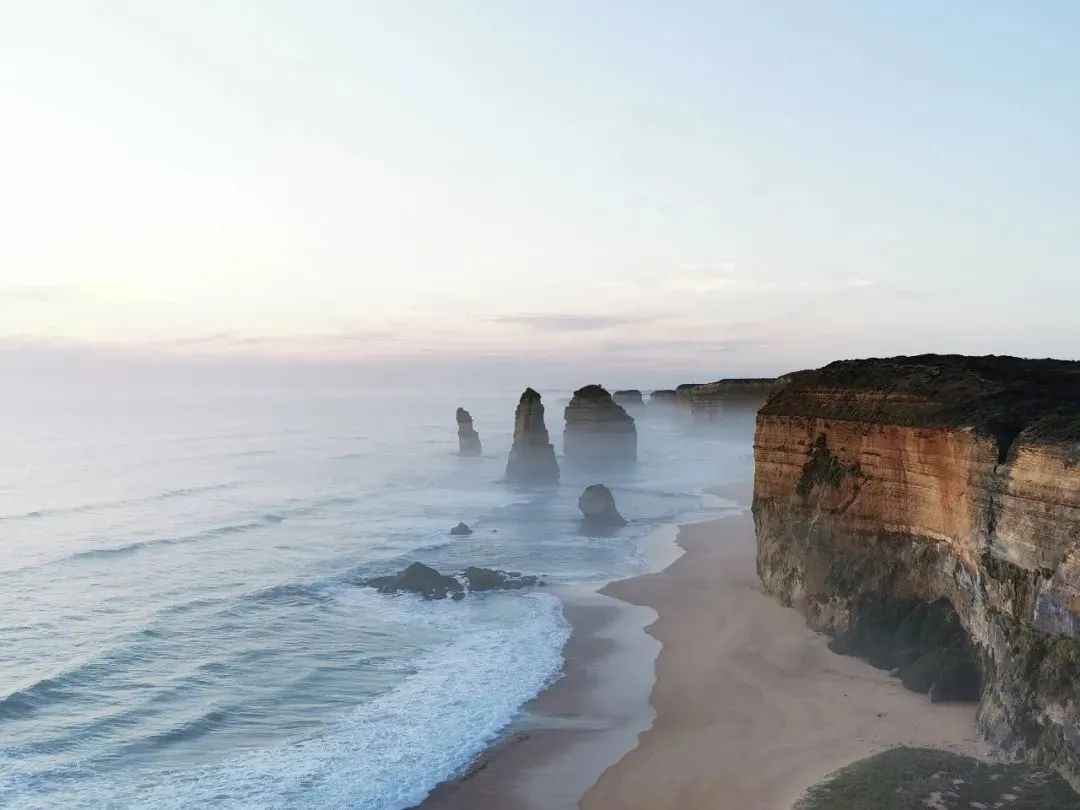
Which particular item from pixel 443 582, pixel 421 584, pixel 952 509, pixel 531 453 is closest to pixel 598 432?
pixel 531 453

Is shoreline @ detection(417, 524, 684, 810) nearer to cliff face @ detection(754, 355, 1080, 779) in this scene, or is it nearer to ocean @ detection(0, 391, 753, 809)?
ocean @ detection(0, 391, 753, 809)

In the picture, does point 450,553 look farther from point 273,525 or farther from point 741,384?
point 741,384

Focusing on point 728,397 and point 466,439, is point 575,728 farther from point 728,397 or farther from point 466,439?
point 728,397

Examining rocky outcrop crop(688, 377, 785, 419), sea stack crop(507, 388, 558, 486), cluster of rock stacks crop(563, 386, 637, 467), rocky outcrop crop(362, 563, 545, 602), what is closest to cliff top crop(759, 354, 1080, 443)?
rocky outcrop crop(362, 563, 545, 602)

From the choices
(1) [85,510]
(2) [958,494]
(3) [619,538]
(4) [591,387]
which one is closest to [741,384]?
(4) [591,387]

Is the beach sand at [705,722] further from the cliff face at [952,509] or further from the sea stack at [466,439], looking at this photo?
the sea stack at [466,439]

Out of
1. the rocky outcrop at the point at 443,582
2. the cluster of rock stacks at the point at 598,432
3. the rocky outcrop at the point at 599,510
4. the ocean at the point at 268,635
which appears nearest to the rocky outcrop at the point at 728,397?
the cluster of rock stacks at the point at 598,432
